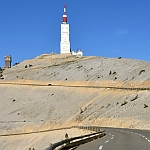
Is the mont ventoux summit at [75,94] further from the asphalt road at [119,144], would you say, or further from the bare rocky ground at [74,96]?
the asphalt road at [119,144]

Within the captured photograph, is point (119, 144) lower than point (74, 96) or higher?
lower

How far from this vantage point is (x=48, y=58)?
5920 inches

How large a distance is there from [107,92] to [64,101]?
10484 millimetres

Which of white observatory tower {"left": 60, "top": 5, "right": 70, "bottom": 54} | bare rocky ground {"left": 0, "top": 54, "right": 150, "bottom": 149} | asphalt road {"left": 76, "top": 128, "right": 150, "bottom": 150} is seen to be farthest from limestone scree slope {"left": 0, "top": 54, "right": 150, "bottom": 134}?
asphalt road {"left": 76, "top": 128, "right": 150, "bottom": 150}

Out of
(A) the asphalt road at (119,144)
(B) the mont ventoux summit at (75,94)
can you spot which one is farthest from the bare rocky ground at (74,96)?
(A) the asphalt road at (119,144)

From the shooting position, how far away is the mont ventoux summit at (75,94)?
223ft

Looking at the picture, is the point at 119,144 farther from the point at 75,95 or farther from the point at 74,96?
the point at 75,95

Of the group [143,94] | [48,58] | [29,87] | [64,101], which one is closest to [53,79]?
[29,87]

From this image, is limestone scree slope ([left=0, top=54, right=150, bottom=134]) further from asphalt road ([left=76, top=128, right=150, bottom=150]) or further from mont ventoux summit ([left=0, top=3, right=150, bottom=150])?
asphalt road ([left=76, top=128, right=150, bottom=150])

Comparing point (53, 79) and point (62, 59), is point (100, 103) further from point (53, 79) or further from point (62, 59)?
point (62, 59)

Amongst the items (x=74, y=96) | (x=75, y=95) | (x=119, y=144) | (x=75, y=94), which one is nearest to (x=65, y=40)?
(x=75, y=94)

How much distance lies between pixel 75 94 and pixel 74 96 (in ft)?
4.36

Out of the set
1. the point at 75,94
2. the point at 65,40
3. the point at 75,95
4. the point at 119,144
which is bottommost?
the point at 119,144

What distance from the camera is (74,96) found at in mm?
92188
